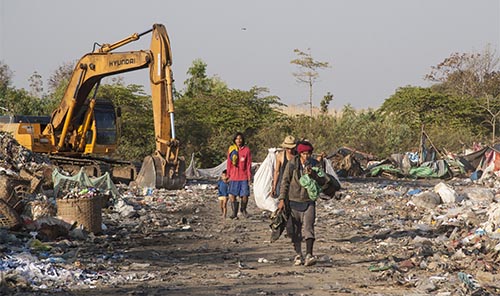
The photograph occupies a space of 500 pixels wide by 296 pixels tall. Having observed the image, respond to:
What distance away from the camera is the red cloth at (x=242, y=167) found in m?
14.2

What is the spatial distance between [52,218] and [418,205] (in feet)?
27.1

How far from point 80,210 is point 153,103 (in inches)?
362

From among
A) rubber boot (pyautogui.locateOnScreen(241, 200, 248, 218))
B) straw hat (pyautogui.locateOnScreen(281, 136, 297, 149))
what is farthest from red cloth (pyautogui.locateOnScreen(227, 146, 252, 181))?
straw hat (pyautogui.locateOnScreen(281, 136, 297, 149))

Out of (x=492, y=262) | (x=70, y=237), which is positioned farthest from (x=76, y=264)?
(x=492, y=262)

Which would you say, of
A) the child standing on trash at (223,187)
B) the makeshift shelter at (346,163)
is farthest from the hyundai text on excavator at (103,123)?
the makeshift shelter at (346,163)

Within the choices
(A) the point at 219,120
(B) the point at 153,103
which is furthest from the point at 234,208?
(A) the point at 219,120

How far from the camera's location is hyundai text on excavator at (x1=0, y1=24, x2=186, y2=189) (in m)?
20.3

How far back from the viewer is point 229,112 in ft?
129

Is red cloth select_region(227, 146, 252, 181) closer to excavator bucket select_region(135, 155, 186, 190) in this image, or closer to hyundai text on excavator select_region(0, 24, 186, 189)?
hyundai text on excavator select_region(0, 24, 186, 189)

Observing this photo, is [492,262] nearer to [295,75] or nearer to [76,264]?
[76,264]

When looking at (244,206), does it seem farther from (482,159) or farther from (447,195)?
(482,159)

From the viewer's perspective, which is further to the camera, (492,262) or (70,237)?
(70,237)

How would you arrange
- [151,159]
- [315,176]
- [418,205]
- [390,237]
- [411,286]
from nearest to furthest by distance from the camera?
[411,286] → [315,176] → [390,237] → [418,205] → [151,159]

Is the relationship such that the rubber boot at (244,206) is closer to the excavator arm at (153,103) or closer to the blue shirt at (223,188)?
the blue shirt at (223,188)
